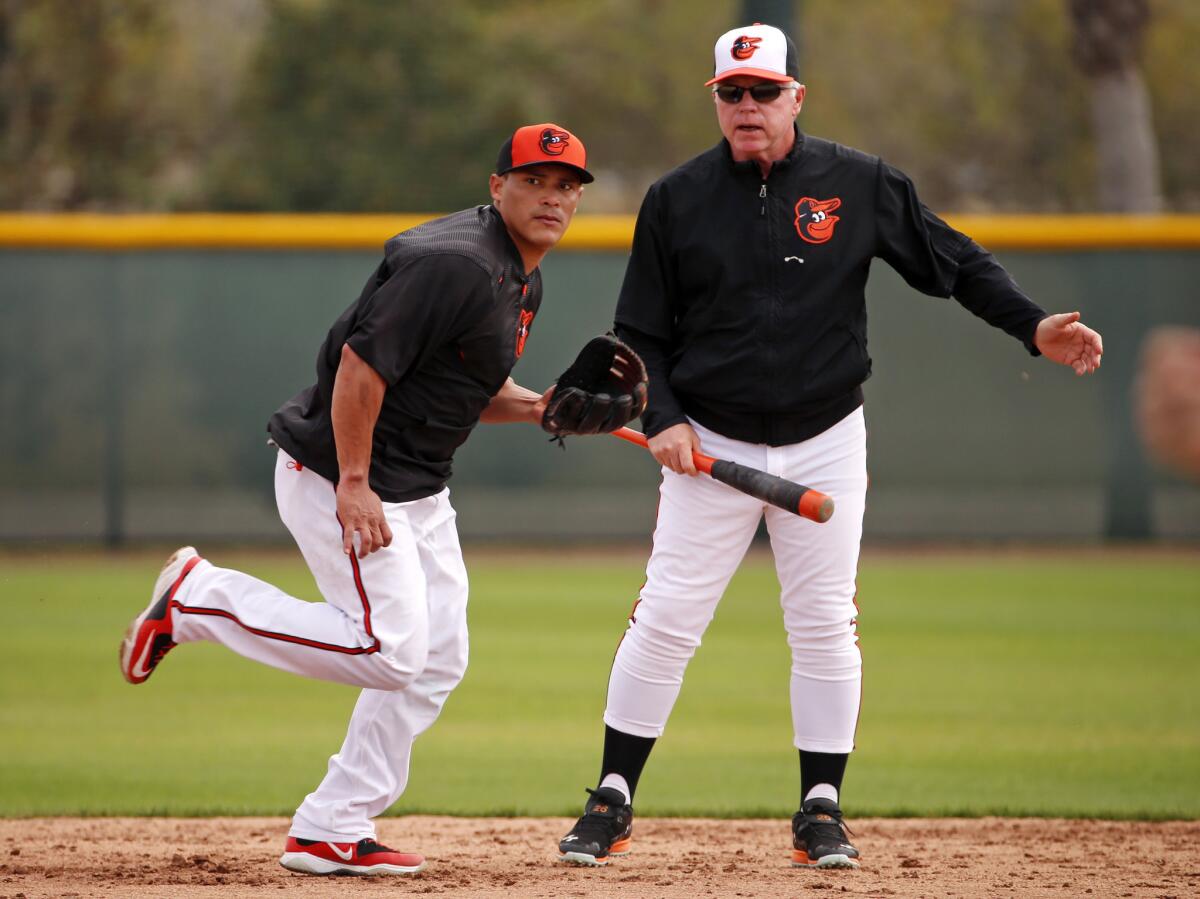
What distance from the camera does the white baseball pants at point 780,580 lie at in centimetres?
468

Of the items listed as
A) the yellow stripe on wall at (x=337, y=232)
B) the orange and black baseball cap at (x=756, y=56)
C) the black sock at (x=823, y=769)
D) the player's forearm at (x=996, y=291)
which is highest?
the yellow stripe on wall at (x=337, y=232)

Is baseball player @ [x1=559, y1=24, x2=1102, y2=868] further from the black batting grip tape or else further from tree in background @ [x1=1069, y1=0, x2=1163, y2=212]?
tree in background @ [x1=1069, y1=0, x2=1163, y2=212]

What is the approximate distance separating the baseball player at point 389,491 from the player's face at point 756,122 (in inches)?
18.2

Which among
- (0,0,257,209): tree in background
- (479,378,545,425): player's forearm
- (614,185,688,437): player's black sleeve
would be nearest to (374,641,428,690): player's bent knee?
(479,378,545,425): player's forearm

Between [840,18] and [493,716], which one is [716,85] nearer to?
[493,716]

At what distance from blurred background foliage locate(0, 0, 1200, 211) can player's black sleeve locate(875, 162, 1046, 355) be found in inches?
583

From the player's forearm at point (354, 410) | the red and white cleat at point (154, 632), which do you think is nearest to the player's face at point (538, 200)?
the player's forearm at point (354, 410)

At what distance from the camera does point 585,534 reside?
13.7 m

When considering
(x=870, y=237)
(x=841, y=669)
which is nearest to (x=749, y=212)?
(x=870, y=237)

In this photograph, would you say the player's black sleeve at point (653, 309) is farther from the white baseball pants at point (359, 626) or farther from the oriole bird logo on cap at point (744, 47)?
the white baseball pants at point (359, 626)

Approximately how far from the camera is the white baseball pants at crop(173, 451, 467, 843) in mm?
4320

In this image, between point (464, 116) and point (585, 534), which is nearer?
point (585, 534)

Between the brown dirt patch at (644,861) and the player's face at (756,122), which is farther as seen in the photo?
the player's face at (756,122)

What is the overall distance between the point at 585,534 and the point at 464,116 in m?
8.13
